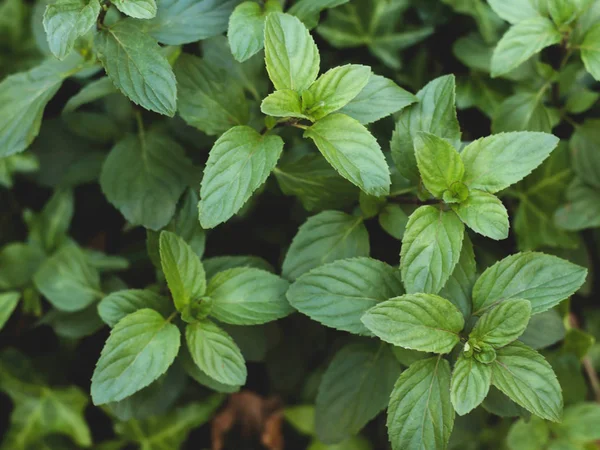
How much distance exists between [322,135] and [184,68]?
335 mm

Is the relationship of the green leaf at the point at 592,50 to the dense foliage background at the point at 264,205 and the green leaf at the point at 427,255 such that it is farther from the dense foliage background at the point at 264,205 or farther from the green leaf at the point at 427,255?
the green leaf at the point at 427,255

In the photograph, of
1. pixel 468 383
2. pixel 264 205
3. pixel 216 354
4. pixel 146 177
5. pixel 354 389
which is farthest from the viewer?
pixel 264 205

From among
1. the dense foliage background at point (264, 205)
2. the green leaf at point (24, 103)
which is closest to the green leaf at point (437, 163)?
the dense foliage background at point (264, 205)

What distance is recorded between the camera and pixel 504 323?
106 cm

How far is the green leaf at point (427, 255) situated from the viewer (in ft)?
3.53

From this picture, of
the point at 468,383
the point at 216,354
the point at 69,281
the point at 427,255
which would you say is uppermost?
the point at 427,255

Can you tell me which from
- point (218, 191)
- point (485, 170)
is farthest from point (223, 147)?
point (485, 170)

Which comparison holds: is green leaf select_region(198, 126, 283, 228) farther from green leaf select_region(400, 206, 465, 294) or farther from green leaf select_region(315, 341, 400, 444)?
green leaf select_region(315, 341, 400, 444)

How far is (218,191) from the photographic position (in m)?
1.07

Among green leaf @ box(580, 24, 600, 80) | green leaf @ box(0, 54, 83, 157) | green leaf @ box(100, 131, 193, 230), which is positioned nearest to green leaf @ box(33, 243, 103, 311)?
green leaf @ box(100, 131, 193, 230)

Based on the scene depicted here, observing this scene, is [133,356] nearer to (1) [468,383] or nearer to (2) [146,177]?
(2) [146,177]

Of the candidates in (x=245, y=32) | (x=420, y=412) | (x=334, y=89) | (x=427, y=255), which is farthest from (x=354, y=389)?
(x=245, y=32)

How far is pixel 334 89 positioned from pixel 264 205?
0.58 meters

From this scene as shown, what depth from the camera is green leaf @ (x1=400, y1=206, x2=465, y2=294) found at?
3.53 feet
